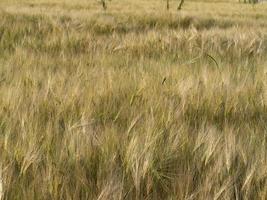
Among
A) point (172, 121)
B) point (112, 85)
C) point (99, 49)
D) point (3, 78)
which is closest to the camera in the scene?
point (172, 121)

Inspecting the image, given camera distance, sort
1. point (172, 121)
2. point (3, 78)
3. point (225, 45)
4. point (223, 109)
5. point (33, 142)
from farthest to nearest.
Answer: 1. point (225, 45)
2. point (3, 78)
3. point (223, 109)
4. point (172, 121)
5. point (33, 142)

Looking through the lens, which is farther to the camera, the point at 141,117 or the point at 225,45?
the point at 225,45

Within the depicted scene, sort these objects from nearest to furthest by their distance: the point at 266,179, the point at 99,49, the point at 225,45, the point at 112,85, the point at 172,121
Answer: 1. the point at 266,179
2. the point at 172,121
3. the point at 112,85
4. the point at 99,49
5. the point at 225,45

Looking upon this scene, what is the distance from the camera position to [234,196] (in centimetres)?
102

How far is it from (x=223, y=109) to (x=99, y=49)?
2.01 meters

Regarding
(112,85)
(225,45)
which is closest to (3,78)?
(112,85)

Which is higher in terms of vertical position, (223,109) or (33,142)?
(33,142)

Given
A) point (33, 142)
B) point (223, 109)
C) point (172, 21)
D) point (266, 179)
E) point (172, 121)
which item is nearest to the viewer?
point (266, 179)

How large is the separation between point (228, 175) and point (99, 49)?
2.66 m

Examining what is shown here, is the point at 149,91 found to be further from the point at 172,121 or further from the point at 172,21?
the point at 172,21

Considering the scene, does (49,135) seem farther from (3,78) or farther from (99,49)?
(99,49)

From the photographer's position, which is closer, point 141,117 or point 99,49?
point 141,117

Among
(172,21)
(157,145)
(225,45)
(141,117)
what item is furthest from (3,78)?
(172,21)

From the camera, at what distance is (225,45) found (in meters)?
4.06
